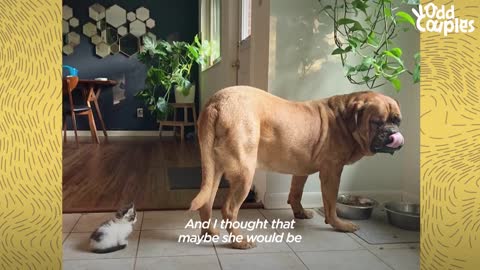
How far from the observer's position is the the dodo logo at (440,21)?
794mm

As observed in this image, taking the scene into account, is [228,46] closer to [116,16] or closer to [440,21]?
[440,21]

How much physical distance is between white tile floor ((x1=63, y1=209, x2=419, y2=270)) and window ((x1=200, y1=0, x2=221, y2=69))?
6.94 feet

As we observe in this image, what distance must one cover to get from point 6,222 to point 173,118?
3744 mm

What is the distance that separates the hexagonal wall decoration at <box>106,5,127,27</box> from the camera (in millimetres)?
4492

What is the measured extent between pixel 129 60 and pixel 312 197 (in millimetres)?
3441

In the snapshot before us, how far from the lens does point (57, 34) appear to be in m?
0.72

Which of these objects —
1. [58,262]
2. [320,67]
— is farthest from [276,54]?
[58,262]

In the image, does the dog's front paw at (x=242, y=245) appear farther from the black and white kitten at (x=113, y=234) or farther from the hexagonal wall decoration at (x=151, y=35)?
the hexagonal wall decoration at (x=151, y=35)

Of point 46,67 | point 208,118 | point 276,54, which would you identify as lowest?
point 208,118

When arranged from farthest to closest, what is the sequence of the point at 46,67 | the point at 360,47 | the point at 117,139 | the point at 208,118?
the point at 117,139
the point at 360,47
the point at 208,118
the point at 46,67

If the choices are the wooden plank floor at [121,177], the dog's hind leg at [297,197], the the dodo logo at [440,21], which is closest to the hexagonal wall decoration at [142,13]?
the wooden plank floor at [121,177]

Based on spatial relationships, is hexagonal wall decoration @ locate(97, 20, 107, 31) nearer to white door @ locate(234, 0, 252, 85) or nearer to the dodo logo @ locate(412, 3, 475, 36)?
white door @ locate(234, 0, 252, 85)

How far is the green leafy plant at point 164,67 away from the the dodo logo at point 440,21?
3.17 metres

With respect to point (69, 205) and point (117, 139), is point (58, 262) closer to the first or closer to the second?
point (69, 205)
